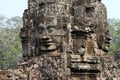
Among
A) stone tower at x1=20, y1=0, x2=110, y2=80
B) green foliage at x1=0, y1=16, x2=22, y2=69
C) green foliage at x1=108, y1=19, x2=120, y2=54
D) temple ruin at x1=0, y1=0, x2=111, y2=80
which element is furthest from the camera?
green foliage at x1=108, y1=19, x2=120, y2=54

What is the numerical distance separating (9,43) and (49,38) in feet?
92.9

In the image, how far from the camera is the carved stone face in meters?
8.96

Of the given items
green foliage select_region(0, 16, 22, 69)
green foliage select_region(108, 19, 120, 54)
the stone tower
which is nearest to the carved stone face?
the stone tower

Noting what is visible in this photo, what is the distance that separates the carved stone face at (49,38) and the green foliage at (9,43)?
74.7ft

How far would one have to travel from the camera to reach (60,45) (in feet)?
29.9

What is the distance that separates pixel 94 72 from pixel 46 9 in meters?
1.91

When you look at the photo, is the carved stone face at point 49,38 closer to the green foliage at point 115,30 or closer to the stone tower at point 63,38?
the stone tower at point 63,38

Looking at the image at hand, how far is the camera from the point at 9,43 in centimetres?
3697

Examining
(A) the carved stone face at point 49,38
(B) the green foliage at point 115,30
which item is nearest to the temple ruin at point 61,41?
(A) the carved stone face at point 49,38

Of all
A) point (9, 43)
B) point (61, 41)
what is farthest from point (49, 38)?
point (9, 43)

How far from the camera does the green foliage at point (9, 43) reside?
3331cm

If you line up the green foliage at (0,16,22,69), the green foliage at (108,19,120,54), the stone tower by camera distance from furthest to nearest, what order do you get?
the green foliage at (108,19,120,54) < the green foliage at (0,16,22,69) < the stone tower

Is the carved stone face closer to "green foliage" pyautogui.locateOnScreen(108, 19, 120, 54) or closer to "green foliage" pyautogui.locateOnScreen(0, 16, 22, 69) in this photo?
"green foliage" pyautogui.locateOnScreen(0, 16, 22, 69)

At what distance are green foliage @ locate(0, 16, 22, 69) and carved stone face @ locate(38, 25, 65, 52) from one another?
74.7ft
